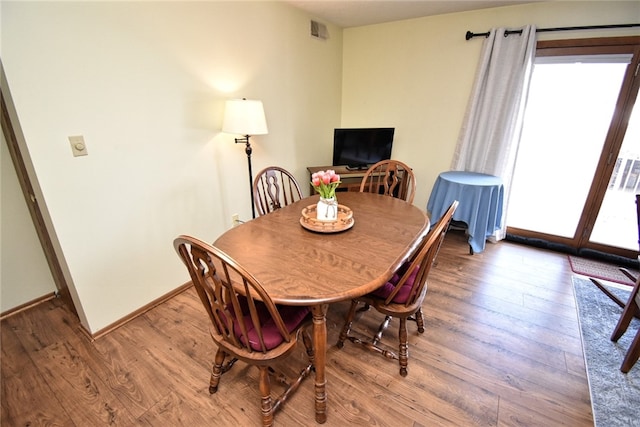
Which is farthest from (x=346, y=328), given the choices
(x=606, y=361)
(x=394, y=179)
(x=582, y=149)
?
(x=582, y=149)

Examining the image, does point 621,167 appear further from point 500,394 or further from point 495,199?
point 500,394

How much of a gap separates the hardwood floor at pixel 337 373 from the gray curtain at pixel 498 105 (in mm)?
1491

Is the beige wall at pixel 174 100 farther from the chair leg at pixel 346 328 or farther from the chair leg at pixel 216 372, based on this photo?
the chair leg at pixel 346 328

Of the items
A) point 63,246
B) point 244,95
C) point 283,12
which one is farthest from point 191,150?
point 283,12

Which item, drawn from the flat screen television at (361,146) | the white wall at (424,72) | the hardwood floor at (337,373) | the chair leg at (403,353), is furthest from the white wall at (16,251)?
the white wall at (424,72)

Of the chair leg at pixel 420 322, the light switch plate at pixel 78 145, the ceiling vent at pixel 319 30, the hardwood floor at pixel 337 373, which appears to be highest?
the ceiling vent at pixel 319 30

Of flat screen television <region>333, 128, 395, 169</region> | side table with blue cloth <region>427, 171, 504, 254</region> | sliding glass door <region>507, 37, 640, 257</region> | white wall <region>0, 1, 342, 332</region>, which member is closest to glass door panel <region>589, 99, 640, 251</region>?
sliding glass door <region>507, 37, 640, 257</region>

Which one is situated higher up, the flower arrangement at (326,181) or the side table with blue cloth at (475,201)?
the flower arrangement at (326,181)

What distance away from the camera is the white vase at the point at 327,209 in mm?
1654

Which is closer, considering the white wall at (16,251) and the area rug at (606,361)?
the area rug at (606,361)

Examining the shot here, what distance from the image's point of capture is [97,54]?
1.63 meters

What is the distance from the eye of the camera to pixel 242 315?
1.15 meters

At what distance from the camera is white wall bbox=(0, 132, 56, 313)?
6.35 feet

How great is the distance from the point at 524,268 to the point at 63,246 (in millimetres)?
3606
